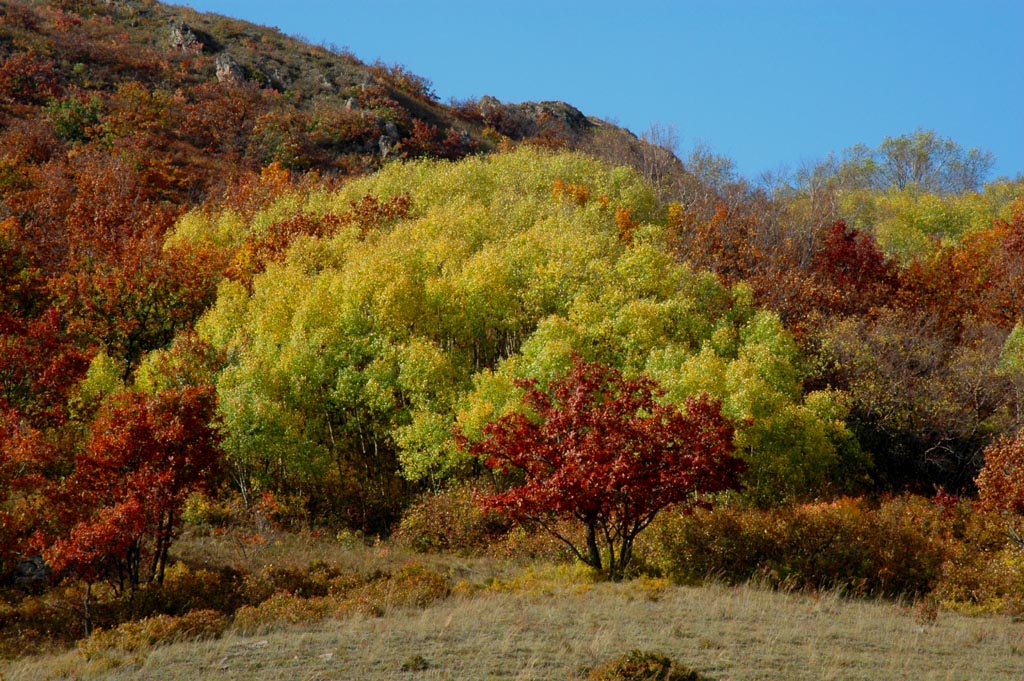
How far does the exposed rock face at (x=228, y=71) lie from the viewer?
94938mm

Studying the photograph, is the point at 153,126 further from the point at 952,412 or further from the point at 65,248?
the point at 952,412

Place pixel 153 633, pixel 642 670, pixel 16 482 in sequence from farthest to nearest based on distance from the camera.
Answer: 1. pixel 16 482
2. pixel 153 633
3. pixel 642 670

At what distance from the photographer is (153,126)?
260ft

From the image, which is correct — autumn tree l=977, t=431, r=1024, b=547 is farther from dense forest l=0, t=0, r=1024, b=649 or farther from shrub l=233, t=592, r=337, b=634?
shrub l=233, t=592, r=337, b=634

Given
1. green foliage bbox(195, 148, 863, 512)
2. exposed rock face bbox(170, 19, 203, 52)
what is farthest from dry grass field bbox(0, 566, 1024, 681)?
exposed rock face bbox(170, 19, 203, 52)

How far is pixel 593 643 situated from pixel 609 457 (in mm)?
7696

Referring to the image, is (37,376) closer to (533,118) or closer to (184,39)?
(184,39)

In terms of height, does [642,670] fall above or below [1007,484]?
below

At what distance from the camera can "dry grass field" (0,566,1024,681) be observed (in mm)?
17016

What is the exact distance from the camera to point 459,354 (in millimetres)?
41469

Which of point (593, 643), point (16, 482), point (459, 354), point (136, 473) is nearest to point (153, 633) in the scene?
point (136, 473)

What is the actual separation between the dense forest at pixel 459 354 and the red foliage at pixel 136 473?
9 centimetres

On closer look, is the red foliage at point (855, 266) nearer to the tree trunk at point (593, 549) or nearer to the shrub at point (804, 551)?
the shrub at point (804, 551)

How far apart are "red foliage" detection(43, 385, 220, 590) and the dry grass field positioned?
4.78 meters
